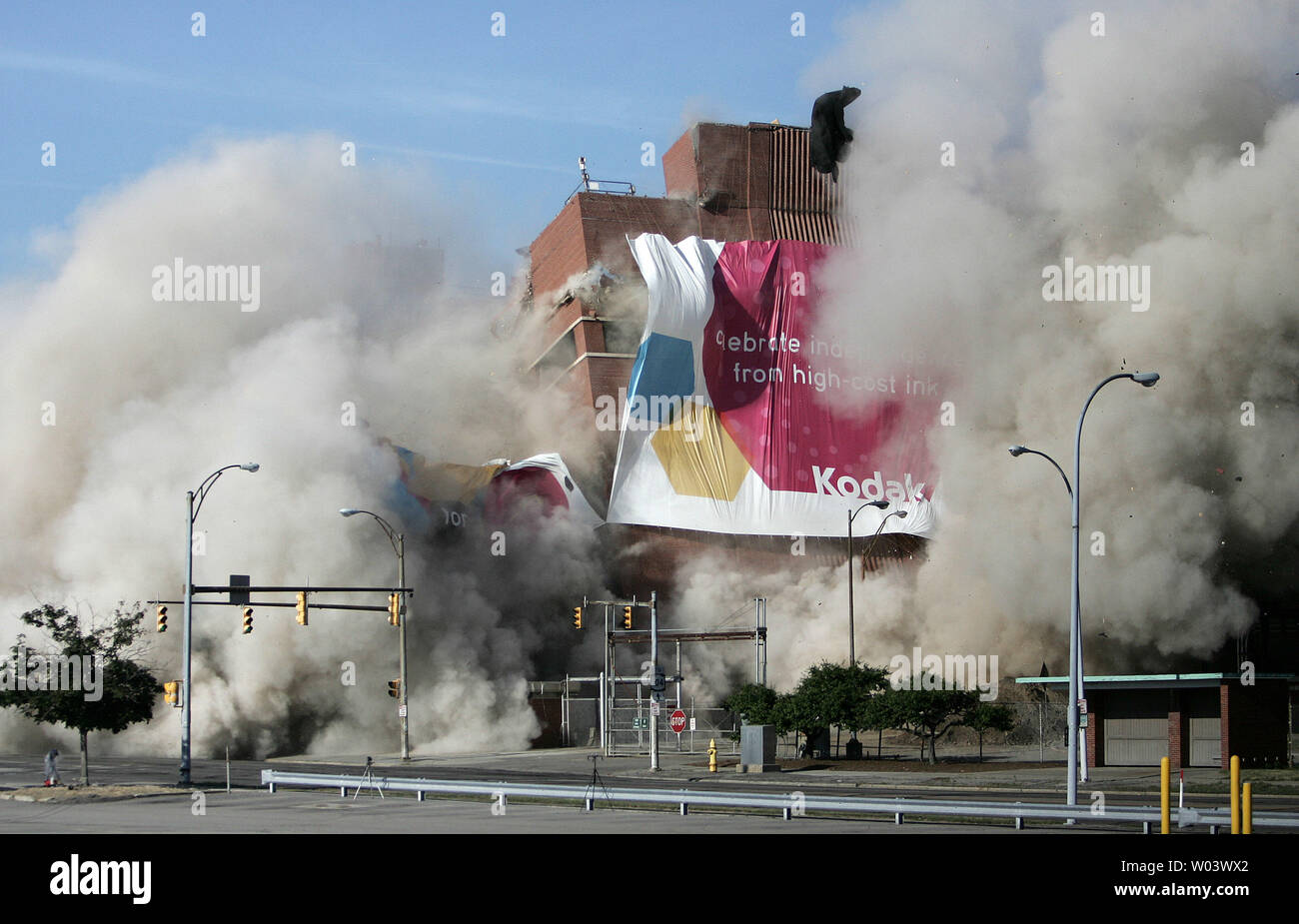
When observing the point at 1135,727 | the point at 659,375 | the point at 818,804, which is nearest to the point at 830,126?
the point at 659,375

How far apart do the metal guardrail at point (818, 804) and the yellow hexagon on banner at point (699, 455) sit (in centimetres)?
3529

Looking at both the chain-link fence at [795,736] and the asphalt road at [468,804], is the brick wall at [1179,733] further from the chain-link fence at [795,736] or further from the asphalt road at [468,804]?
the chain-link fence at [795,736]

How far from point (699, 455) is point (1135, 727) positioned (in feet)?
97.2

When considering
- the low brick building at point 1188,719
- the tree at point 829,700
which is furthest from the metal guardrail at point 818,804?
the tree at point 829,700

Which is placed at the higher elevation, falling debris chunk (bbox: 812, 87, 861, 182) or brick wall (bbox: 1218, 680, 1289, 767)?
falling debris chunk (bbox: 812, 87, 861, 182)

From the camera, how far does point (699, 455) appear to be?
6519 centimetres

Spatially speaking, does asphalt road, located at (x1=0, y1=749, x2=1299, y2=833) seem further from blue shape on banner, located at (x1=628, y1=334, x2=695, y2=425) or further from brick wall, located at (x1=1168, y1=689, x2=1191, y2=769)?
blue shape on banner, located at (x1=628, y1=334, x2=695, y2=425)

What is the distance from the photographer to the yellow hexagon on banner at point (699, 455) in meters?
64.7

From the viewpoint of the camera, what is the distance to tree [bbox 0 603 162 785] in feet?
106

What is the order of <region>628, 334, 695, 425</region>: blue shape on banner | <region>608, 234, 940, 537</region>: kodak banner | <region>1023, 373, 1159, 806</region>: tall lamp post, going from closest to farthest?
<region>1023, 373, 1159, 806</region>: tall lamp post
<region>628, 334, 695, 425</region>: blue shape on banner
<region>608, 234, 940, 537</region>: kodak banner

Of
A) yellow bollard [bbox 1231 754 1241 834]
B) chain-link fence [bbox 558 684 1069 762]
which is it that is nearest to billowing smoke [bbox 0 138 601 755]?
chain-link fence [bbox 558 684 1069 762]

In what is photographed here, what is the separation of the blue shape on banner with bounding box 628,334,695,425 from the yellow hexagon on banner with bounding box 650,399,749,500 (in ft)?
Result: 2.47

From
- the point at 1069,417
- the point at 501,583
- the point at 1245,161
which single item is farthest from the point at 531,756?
the point at 1245,161

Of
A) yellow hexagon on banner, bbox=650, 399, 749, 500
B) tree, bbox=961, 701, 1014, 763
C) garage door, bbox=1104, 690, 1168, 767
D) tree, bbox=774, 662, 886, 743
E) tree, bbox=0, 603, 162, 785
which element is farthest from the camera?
yellow hexagon on banner, bbox=650, 399, 749, 500
